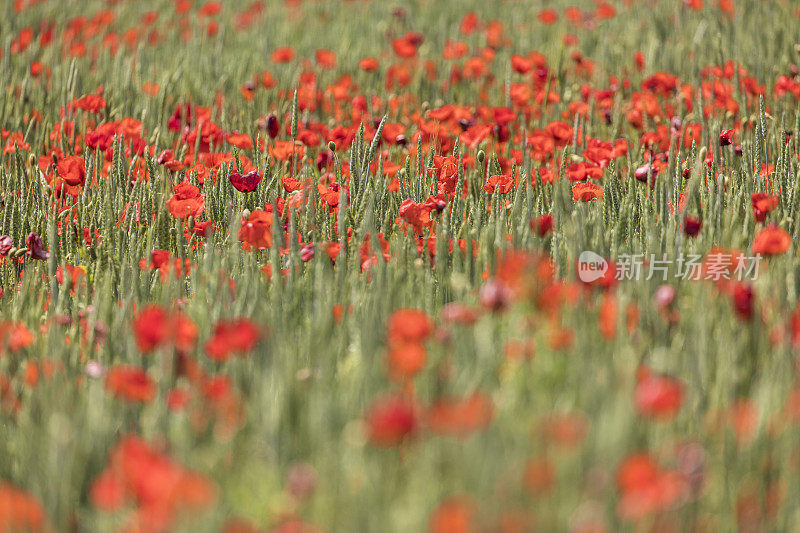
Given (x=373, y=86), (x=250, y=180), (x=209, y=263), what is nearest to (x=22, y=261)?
(x=250, y=180)

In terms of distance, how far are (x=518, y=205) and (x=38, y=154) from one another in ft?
5.71

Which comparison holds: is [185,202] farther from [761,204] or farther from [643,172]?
[761,204]

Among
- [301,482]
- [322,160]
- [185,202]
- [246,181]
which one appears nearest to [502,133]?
[322,160]

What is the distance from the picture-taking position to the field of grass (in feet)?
3.60

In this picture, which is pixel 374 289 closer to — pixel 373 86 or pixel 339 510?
pixel 339 510

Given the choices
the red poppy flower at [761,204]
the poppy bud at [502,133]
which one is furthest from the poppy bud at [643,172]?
the poppy bud at [502,133]

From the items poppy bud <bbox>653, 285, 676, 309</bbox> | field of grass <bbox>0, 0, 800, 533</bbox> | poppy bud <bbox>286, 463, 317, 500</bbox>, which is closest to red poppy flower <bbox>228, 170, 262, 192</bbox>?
field of grass <bbox>0, 0, 800, 533</bbox>

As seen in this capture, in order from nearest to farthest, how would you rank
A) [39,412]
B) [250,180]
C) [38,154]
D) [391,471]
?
[391,471]
[39,412]
[250,180]
[38,154]

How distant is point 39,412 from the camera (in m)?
1.43

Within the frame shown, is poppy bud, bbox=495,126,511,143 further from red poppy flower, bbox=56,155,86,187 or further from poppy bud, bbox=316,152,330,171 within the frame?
red poppy flower, bbox=56,155,86,187

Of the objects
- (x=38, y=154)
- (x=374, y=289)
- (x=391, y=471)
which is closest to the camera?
(x=391, y=471)

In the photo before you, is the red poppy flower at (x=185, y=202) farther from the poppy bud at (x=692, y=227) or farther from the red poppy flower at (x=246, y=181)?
the poppy bud at (x=692, y=227)

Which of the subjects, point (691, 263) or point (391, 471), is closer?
point (391, 471)

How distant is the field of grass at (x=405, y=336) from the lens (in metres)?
1.10
